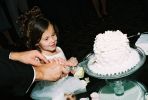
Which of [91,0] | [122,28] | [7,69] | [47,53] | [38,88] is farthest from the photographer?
[91,0]

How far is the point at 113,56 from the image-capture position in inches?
72.6

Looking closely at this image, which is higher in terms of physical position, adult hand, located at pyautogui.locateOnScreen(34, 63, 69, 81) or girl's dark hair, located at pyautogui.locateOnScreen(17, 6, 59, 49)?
adult hand, located at pyautogui.locateOnScreen(34, 63, 69, 81)

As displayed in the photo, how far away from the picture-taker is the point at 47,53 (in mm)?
2990

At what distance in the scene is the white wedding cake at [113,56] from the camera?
71.3 inches

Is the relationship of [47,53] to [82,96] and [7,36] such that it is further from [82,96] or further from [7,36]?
[7,36]

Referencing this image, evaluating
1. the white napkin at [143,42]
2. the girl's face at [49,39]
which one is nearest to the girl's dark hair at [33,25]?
the girl's face at [49,39]

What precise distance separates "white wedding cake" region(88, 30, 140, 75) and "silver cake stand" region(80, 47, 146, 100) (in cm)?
3

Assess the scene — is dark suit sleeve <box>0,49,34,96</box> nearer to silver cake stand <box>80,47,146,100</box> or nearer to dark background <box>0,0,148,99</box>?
silver cake stand <box>80,47,146,100</box>

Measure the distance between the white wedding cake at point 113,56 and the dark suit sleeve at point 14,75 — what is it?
40cm

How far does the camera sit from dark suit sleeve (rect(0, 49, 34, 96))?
1.68 metres

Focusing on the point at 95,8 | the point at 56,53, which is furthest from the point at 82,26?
the point at 56,53

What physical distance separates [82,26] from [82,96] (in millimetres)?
4464

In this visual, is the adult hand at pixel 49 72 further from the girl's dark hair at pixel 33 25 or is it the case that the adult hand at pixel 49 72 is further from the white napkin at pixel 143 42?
the girl's dark hair at pixel 33 25

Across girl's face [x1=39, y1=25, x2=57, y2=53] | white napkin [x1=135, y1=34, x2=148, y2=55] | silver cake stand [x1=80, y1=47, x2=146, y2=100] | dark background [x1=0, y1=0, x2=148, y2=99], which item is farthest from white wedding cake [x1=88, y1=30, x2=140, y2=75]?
dark background [x1=0, y1=0, x2=148, y2=99]
